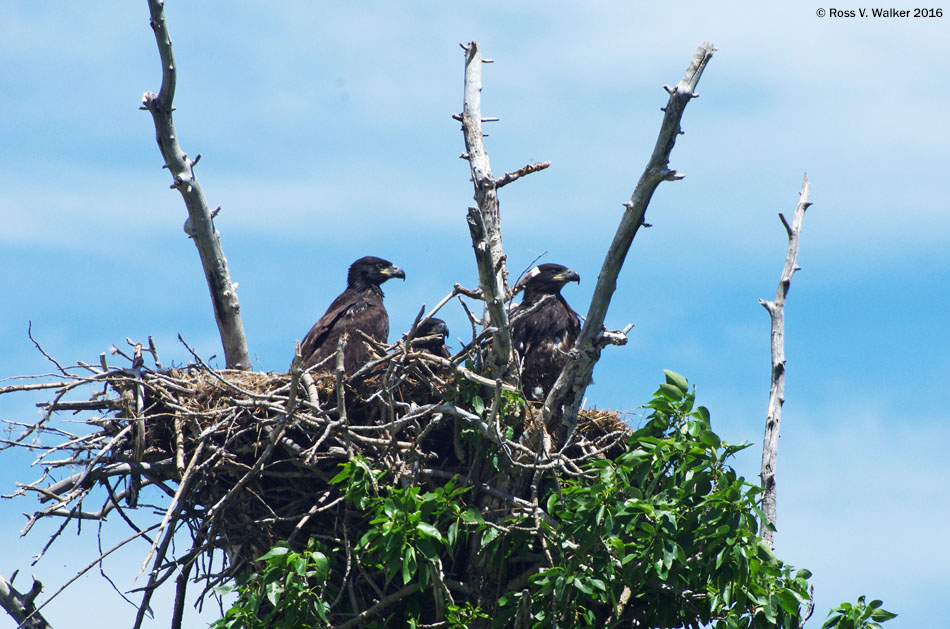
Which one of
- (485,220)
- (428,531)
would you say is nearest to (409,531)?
(428,531)

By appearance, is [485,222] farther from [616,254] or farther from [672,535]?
[672,535]

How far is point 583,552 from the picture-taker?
6883mm

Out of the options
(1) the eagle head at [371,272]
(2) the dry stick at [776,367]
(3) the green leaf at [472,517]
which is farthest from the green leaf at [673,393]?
(1) the eagle head at [371,272]

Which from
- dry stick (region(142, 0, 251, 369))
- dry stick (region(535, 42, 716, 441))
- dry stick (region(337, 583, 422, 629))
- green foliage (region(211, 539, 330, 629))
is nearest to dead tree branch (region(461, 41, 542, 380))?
dry stick (region(535, 42, 716, 441))

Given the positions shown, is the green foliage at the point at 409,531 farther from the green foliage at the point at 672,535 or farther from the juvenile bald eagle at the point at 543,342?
the juvenile bald eagle at the point at 543,342

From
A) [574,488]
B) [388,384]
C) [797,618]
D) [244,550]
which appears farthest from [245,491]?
[797,618]

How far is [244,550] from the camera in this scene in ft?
27.2

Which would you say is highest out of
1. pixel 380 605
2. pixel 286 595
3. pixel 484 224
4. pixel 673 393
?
pixel 484 224

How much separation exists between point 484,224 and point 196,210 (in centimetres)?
418

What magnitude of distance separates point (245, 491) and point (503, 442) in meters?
1.97

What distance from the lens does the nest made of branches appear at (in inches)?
304

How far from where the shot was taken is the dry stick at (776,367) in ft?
25.6

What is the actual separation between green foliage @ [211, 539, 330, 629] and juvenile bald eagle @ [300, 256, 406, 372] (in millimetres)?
2250

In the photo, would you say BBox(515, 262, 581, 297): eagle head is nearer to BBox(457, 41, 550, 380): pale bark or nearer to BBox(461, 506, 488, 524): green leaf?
BBox(457, 41, 550, 380): pale bark
